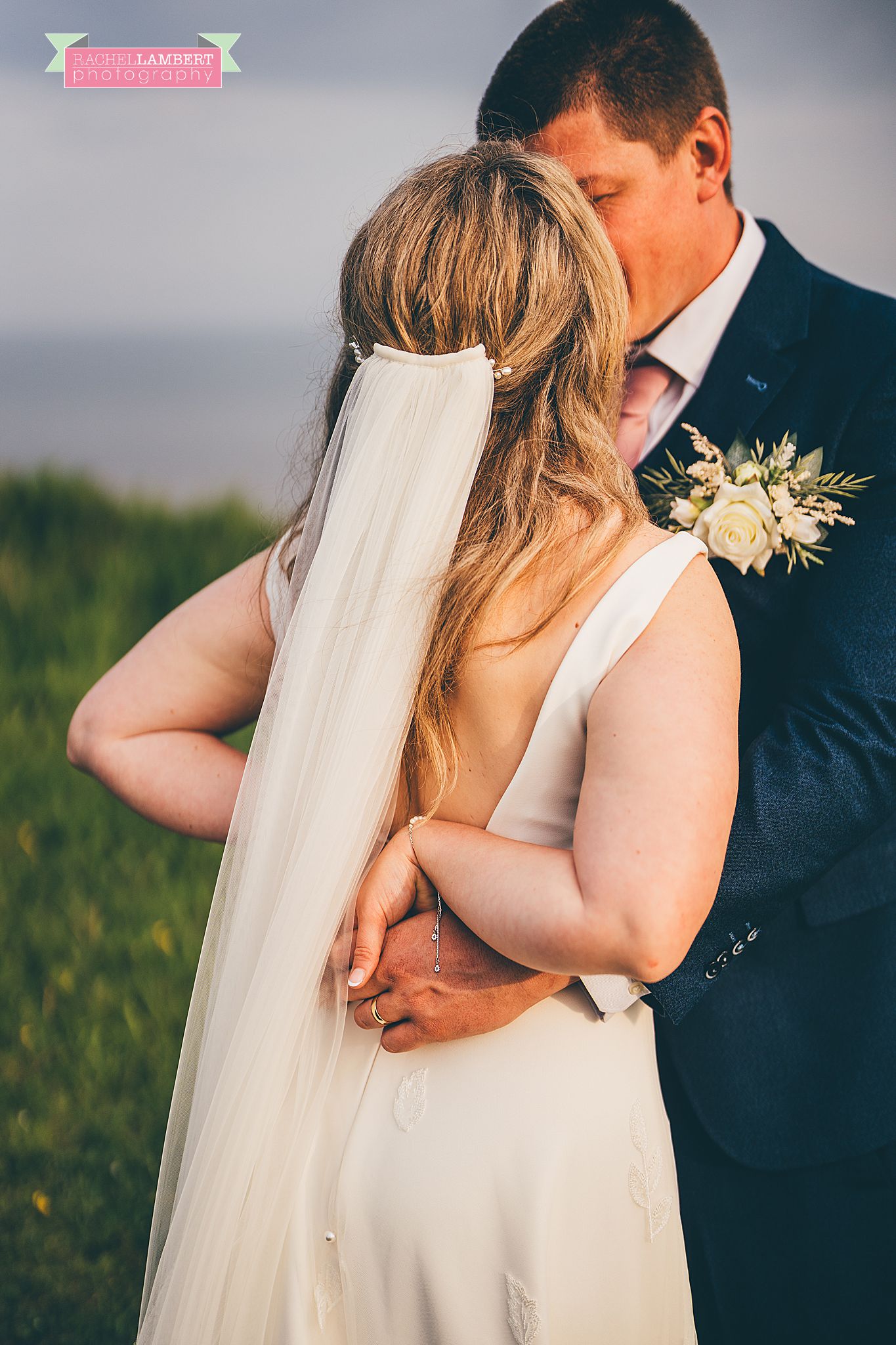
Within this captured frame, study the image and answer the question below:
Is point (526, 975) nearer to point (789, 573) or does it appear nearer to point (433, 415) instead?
point (433, 415)

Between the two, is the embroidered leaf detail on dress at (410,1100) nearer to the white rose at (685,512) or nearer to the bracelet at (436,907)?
the bracelet at (436,907)

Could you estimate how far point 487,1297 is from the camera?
1349mm

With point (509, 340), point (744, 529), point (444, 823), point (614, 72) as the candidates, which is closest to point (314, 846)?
point (444, 823)

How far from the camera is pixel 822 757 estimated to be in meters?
1.60

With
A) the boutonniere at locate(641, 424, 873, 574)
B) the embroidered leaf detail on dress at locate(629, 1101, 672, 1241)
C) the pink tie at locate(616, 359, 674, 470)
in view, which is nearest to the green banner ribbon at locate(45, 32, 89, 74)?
the pink tie at locate(616, 359, 674, 470)

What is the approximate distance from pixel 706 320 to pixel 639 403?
21 cm

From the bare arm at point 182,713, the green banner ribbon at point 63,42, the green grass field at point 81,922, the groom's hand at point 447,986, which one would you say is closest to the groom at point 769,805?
the groom's hand at point 447,986

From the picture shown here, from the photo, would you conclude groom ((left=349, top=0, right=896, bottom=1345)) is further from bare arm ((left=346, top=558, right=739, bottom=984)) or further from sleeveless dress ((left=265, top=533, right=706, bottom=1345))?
bare arm ((left=346, top=558, right=739, bottom=984))

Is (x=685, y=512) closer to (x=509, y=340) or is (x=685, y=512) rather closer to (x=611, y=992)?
(x=509, y=340)

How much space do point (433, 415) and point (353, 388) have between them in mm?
152

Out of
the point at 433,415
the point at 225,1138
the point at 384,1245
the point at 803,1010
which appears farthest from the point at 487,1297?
the point at 433,415

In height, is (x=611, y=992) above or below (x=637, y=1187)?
above

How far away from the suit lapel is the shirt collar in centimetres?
5

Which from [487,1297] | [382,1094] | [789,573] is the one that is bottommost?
[487,1297]
